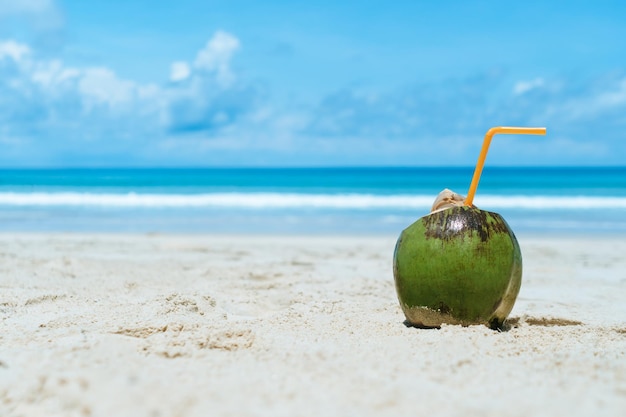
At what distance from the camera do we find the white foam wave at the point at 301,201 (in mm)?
21891

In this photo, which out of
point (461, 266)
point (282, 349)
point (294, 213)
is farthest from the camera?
point (294, 213)

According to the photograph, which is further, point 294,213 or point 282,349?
point 294,213

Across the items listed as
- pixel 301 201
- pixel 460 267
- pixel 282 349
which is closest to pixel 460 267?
pixel 460 267

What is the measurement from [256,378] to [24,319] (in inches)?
85.2

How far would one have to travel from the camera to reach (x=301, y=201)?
24.2 metres

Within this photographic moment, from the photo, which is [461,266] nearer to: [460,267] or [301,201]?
[460,267]

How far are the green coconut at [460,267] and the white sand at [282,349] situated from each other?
0.15m

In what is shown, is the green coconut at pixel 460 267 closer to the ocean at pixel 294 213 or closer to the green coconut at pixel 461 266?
the green coconut at pixel 461 266

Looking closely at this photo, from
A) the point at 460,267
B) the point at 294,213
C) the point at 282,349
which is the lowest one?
the point at 294,213

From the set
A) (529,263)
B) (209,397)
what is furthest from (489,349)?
(529,263)

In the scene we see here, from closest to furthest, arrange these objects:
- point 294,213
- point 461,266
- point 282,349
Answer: point 282,349 < point 461,266 < point 294,213

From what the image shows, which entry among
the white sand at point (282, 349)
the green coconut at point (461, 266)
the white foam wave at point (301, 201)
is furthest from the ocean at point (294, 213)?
the green coconut at point (461, 266)

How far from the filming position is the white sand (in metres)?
2.41

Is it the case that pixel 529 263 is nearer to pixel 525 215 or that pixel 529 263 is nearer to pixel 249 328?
pixel 249 328
